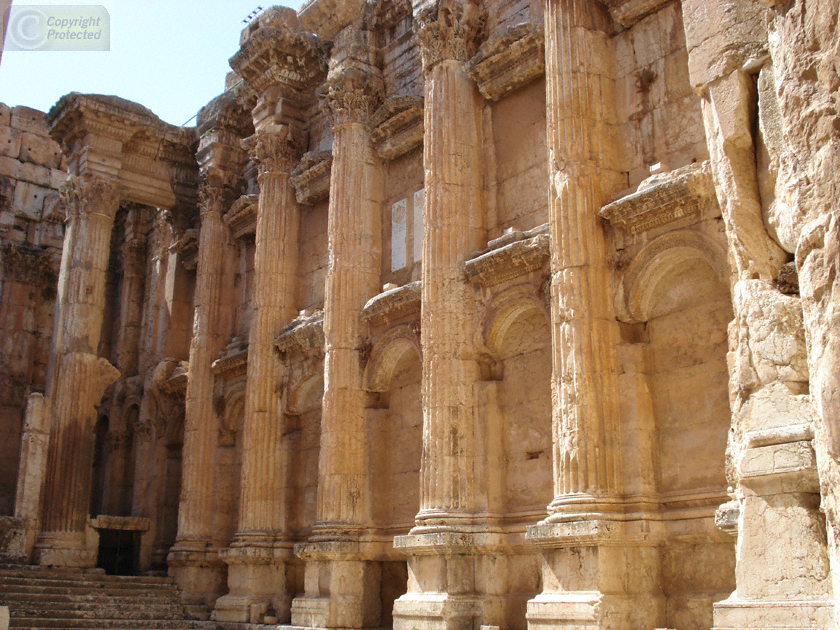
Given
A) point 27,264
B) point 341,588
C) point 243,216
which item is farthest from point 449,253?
point 27,264

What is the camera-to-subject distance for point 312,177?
658 inches

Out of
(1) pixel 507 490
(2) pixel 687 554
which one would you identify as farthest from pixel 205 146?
(2) pixel 687 554

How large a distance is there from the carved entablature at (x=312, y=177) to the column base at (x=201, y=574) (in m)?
6.64

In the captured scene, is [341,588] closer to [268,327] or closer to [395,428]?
[395,428]

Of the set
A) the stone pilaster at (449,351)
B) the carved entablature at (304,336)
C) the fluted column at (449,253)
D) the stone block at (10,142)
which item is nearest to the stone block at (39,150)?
the stone block at (10,142)

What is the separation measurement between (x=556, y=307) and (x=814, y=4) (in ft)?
22.0

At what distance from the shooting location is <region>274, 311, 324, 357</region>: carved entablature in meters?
15.4

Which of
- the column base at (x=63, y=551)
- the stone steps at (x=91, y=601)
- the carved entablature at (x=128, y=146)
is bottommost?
the stone steps at (x=91, y=601)

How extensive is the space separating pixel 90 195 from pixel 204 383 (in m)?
4.82

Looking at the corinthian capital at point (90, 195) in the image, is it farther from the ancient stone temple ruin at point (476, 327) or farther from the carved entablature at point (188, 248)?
the carved entablature at point (188, 248)

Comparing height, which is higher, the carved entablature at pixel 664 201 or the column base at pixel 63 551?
the carved entablature at pixel 664 201

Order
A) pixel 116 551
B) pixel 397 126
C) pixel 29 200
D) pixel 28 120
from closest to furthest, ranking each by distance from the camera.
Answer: pixel 397 126 → pixel 116 551 → pixel 29 200 → pixel 28 120

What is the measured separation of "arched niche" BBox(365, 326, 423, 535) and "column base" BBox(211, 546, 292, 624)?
2567 millimetres

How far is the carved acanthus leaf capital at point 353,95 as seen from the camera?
15.0 metres
